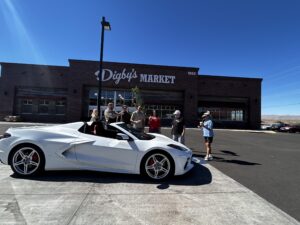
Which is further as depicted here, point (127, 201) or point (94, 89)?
point (94, 89)

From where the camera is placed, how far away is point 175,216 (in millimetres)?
3342

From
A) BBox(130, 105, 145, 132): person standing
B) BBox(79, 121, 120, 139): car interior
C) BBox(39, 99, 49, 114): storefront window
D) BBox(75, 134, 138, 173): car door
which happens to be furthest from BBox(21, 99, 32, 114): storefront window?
BBox(75, 134, 138, 173): car door

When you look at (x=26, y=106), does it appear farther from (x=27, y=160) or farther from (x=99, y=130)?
(x=99, y=130)

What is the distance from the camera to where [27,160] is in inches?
200

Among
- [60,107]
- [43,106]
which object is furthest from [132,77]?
[43,106]

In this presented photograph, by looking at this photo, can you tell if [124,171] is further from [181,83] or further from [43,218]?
[181,83]

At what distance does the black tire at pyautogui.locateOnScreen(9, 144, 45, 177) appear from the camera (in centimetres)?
505

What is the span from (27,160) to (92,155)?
141 centimetres

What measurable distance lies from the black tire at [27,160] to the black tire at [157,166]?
2.20 metres

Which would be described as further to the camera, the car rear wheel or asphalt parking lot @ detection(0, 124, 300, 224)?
the car rear wheel

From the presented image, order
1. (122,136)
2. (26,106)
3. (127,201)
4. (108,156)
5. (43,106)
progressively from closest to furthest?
1. (127,201)
2. (108,156)
3. (122,136)
4. (26,106)
5. (43,106)

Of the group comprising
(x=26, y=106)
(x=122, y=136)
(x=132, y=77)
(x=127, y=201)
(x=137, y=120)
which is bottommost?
(x=127, y=201)

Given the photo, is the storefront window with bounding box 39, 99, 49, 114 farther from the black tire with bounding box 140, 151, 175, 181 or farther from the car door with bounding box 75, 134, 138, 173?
the black tire with bounding box 140, 151, 175, 181

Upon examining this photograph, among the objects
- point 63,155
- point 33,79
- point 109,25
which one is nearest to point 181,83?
point 33,79
